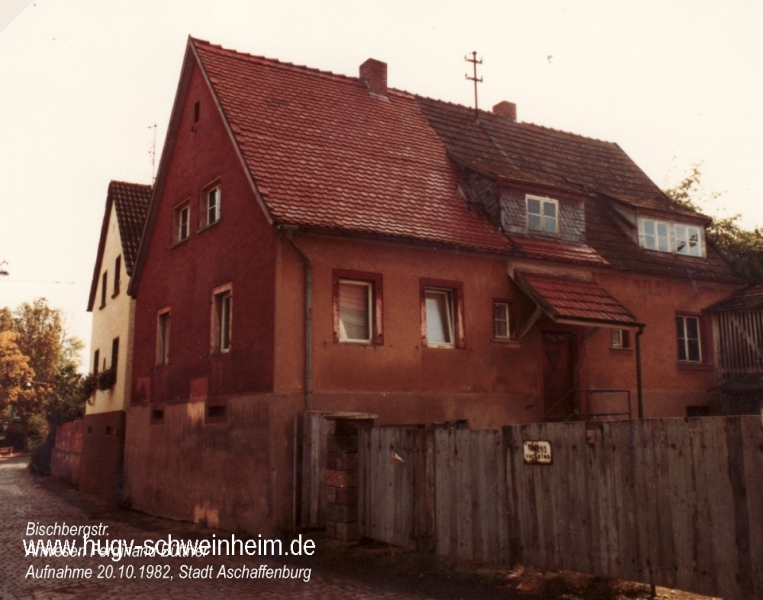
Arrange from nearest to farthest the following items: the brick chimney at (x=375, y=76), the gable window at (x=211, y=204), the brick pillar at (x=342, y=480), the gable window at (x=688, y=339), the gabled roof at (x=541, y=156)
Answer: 1. the brick pillar at (x=342, y=480)
2. the gable window at (x=211, y=204)
3. the gable window at (x=688, y=339)
4. the gabled roof at (x=541, y=156)
5. the brick chimney at (x=375, y=76)

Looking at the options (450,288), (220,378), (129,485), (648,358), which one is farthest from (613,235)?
(129,485)

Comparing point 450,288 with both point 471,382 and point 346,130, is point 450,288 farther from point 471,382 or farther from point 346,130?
point 346,130

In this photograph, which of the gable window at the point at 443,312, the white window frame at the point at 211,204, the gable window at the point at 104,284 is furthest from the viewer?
the gable window at the point at 104,284

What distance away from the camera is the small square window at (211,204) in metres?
17.7

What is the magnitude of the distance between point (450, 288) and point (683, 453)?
9074 mm

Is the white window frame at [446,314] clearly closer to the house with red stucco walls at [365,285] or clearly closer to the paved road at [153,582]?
the house with red stucco walls at [365,285]

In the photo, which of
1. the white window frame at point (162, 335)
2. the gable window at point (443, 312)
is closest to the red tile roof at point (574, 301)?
the gable window at point (443, 312)

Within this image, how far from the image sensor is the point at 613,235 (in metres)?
20.1

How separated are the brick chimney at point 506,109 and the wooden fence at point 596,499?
1578cm

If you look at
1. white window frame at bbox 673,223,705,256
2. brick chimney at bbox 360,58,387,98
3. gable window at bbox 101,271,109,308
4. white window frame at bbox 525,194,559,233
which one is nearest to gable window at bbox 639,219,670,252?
white window frame at bbox 673,223,705,256

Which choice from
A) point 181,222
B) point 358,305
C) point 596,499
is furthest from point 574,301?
point 181,222

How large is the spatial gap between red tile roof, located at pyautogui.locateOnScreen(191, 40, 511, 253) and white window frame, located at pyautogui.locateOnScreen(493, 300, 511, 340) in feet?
3.87

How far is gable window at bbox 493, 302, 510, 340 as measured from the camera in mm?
16672

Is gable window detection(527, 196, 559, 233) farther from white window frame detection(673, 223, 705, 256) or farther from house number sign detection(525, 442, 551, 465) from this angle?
house number sign detection(525, 442, 551, 465)
